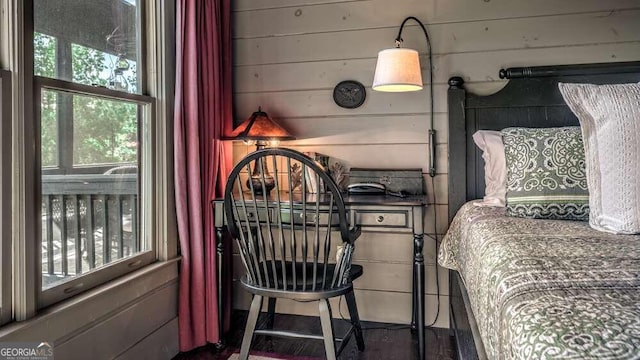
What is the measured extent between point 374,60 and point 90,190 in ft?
5.48

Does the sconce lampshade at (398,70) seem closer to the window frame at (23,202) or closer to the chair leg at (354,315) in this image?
the chair leg at (354,315)

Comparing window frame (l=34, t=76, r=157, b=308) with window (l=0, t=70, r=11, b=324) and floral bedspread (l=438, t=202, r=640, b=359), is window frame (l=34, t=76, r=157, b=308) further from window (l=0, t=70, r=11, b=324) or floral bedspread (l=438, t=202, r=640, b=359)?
floral bedspread (l=438, t=202, r=640, b=359)

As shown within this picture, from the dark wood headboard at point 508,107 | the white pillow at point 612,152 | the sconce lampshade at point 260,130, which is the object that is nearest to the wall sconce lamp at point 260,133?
the sconce lampshade at point 260,130

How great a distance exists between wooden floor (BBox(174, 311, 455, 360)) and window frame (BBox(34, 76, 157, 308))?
2.01 ft

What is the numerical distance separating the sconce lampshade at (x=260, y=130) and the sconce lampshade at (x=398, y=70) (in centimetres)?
61

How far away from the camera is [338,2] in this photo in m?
2.57

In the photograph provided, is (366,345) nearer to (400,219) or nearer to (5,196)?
(400,219)

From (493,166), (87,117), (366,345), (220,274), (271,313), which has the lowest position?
(366,345)

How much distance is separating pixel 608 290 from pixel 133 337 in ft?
5.94

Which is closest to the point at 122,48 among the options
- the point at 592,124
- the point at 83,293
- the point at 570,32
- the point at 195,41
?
the point at 195,41

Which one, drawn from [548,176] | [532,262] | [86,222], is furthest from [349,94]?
[532,262]

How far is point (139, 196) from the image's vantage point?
2.04 m

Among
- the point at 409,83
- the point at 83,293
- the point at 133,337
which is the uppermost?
the point at 409,83

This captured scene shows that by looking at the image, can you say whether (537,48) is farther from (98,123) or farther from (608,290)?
(98,123)
